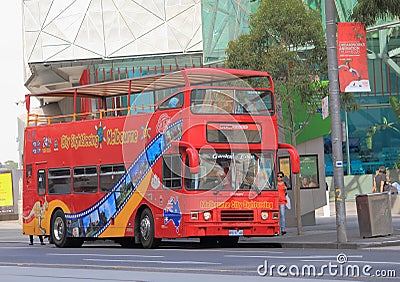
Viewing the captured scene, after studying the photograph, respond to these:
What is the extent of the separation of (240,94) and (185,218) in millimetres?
3482

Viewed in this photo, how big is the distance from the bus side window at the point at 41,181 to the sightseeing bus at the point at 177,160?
126cm

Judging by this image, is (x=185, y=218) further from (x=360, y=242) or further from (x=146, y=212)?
(x=360, y=242)

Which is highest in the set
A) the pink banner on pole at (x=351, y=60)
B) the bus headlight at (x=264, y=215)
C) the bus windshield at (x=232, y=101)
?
the pink banner on pole at (x=351, y=60)

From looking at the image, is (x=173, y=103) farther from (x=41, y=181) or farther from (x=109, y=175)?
(x=41, y=181)

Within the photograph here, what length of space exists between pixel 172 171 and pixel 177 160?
0.41m

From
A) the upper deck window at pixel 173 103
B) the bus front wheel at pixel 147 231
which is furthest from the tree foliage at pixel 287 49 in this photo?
the bus front wheel at pixel 147 231

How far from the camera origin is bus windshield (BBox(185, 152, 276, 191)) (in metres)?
25.3

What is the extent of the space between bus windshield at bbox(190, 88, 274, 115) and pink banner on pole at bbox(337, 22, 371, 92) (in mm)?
2447

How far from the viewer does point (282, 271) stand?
1580 centimetres

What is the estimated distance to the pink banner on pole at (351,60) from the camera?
24.7 metres

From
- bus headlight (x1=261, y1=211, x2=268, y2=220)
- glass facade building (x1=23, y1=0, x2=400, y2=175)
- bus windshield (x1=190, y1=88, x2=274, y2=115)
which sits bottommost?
bus headlight (x1=261, y1=211, x2=268, y2=220)

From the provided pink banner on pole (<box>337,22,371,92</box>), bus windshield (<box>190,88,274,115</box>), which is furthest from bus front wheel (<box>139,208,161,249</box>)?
pink banner on pole (<box>337,22,371,92</box>)

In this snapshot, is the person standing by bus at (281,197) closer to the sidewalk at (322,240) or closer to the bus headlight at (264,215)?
the sidewalk at (322,240)

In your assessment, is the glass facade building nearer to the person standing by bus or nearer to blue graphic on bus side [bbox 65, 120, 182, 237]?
blue graphic on bus side [bbox 65, 120, 182, 237]
